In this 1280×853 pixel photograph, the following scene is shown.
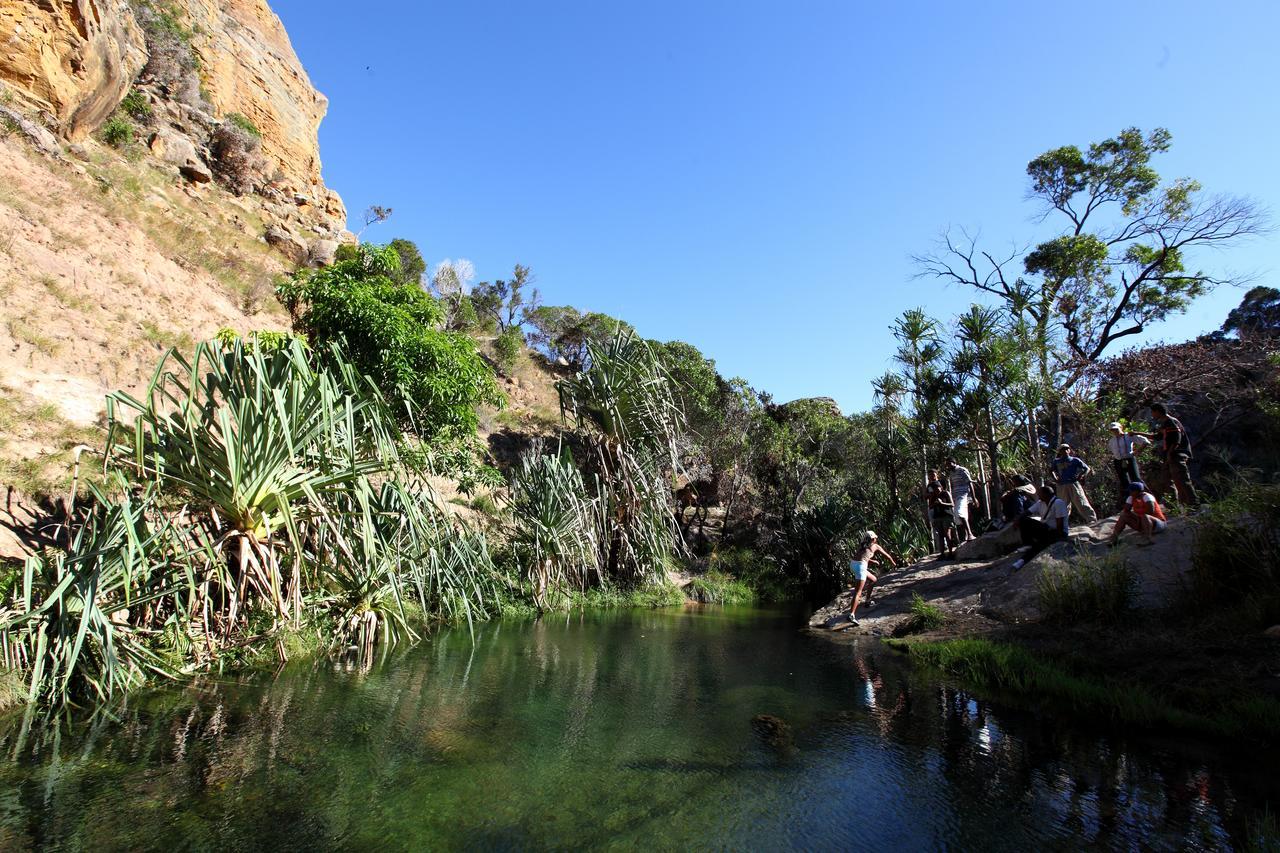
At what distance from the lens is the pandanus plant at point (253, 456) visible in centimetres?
532

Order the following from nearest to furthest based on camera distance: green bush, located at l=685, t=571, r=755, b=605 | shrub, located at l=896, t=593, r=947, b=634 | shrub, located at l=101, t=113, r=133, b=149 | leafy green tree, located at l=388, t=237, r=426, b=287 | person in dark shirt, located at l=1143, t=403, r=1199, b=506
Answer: person in dark shirt, located at l=1143, t=403, r=1199, b=506, shrub, located at l=896, t=593, r=947, b=634, green bush, located at l=685, t=571, r=755, b=605, shrub, located at l=101, t=113, r=133, b=149, leafy green tree, located at l=388, t=237, r=426, b=287

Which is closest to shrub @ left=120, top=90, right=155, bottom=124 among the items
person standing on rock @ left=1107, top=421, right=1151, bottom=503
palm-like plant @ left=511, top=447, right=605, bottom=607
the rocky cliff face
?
the rocky cliff face

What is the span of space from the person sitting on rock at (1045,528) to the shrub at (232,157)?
2841cm

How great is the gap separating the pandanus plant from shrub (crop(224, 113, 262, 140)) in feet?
84.1

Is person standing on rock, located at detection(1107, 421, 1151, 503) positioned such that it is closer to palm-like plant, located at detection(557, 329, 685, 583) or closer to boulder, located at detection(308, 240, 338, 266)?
palm-like plant, located at detection(557, 329, 685, 583)

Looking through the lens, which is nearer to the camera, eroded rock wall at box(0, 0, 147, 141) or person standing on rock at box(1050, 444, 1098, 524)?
Answer: person standing on rock at box(1050, 444, 1098, 524)

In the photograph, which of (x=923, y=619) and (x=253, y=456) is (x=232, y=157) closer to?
(x=253, y=456)

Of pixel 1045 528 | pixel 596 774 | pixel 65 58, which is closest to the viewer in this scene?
pixel 596 774

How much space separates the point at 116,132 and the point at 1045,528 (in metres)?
26.1

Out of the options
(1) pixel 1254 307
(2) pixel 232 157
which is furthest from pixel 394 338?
(1) pixel 1254 307

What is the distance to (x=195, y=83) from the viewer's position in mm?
24016

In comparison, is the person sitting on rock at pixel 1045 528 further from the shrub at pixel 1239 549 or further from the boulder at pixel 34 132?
the boulder at pixel 34 132

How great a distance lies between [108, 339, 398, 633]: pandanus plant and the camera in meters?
5.32

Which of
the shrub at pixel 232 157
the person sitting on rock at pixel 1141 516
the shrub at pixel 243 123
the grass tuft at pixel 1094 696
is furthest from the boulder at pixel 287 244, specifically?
the person sitting on rock at pixel 1141 516
